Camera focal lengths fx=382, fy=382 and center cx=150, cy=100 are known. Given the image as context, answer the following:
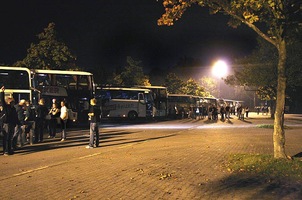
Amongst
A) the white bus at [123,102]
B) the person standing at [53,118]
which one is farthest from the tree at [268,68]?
the person standing at [53,118]

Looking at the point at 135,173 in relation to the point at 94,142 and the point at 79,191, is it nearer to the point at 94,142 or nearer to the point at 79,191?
the point at 79,191

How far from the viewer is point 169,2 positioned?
37.1ft

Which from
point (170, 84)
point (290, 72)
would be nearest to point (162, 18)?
point (290, 72)

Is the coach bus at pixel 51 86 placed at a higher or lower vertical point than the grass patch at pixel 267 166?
higher

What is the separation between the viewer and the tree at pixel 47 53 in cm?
3412

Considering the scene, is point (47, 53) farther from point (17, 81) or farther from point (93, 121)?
point (93, 121)

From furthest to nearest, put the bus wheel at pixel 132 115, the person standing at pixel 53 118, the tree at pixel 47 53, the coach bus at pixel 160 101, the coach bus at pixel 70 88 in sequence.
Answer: the coach bus at pixel 160 101, the bus wheel at pixel 132 115, the tree at pixel 47 53, the coach bus at pixel 70 88, the person standing at pixel 53 118

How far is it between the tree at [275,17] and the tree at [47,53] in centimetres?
2450

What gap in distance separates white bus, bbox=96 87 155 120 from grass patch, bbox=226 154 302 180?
29203 mm

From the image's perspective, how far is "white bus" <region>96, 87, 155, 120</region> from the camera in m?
39.1

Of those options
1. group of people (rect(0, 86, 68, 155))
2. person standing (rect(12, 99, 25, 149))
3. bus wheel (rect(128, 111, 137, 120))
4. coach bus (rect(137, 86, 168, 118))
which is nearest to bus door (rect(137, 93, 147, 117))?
bus wheel (rect(128, 111, 137, 120))

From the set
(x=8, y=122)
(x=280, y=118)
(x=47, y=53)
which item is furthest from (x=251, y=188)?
(x=47, y=53)

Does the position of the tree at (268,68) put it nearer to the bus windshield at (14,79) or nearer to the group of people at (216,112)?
the group of people at (216,112)

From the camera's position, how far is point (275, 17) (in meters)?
10.5
